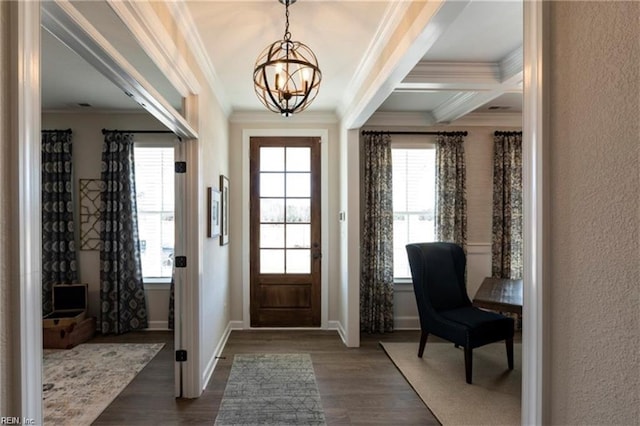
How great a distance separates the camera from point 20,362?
3.08 feet

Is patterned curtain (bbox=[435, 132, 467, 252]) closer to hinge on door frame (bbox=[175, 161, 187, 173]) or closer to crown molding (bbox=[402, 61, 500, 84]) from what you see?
crown molding (bbox=[402, 61, 500, 84])

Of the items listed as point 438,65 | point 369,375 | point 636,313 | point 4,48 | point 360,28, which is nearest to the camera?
point 636,313

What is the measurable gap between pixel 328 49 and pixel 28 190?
2.43 m

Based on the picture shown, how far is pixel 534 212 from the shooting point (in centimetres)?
97

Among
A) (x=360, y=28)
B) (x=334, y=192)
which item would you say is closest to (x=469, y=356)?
(x=334, y=192)

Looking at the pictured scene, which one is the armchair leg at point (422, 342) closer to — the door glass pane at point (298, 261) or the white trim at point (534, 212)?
the door glass pane at point (298, 261)

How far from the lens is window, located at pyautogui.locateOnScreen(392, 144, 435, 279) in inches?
185

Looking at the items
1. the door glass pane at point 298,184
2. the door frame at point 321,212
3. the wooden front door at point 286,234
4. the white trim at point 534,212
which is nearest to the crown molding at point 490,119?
the door frame at point 321,212

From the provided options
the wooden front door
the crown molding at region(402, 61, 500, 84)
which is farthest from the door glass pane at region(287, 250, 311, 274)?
the crown molding at region(402, 61, 500, 84)

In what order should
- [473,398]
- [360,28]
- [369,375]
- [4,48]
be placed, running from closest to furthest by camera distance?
[4,48] → [360,28] → [473,398] → [369,375]

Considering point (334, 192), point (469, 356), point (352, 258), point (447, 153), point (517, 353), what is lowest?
point (517, 353)

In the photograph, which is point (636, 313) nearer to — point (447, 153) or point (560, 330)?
point (560, 330)

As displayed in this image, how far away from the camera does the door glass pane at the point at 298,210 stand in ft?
15.5

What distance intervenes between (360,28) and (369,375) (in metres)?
2.86
